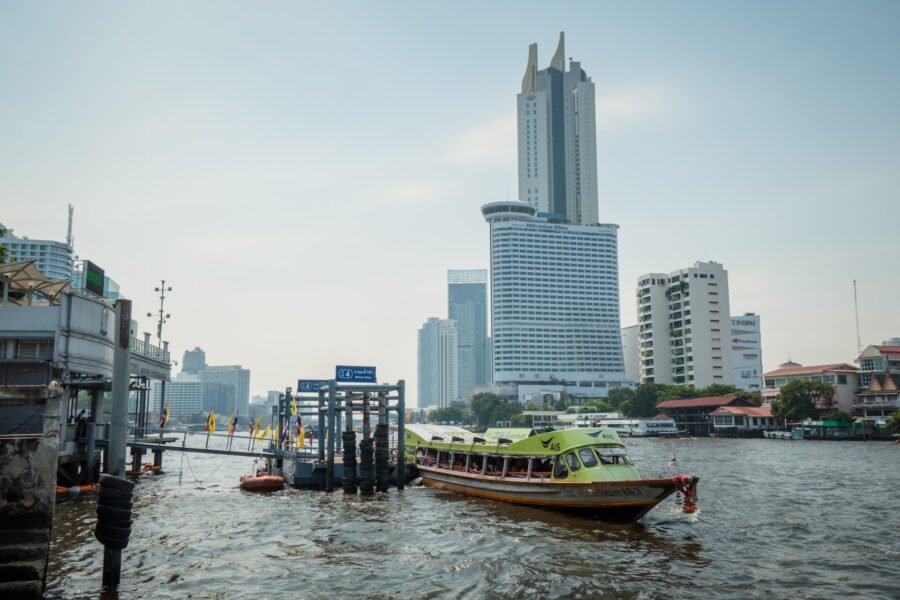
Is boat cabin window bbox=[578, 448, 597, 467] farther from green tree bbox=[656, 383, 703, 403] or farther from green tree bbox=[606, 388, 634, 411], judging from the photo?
green tree bbox=[606, 388, 634, 411]

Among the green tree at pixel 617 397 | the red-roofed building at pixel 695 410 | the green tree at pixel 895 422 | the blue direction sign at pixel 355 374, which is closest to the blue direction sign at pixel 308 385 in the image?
the blue direction sign at pixel 355 374

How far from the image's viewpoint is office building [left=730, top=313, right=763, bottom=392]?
183 meters

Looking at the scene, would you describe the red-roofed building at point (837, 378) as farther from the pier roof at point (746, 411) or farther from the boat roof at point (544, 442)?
the boat roof at point (544, 442)

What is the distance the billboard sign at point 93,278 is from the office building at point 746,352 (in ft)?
548

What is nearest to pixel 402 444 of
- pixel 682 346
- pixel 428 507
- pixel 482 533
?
pixel 428 507

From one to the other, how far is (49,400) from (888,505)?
38.2 metres

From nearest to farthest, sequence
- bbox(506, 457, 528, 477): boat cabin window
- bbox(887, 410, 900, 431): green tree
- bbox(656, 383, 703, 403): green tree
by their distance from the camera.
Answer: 1. bbox(506, 457, 528, 477): boat cabin window
2. bbox(887, 410, 900, 431): green tree
3. bbox(656, 383, 703, 403): green tree

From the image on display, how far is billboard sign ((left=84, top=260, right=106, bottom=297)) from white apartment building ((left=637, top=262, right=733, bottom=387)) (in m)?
153

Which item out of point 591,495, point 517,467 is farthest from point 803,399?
point 591,495

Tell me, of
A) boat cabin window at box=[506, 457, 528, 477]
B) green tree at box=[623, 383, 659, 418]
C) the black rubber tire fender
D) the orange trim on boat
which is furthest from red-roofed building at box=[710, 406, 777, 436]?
the black rubber tire fender

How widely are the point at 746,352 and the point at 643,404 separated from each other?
5755cm

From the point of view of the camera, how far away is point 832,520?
3033cm

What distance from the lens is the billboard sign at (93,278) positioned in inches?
1633

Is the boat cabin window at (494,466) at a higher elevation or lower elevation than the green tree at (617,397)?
lower
